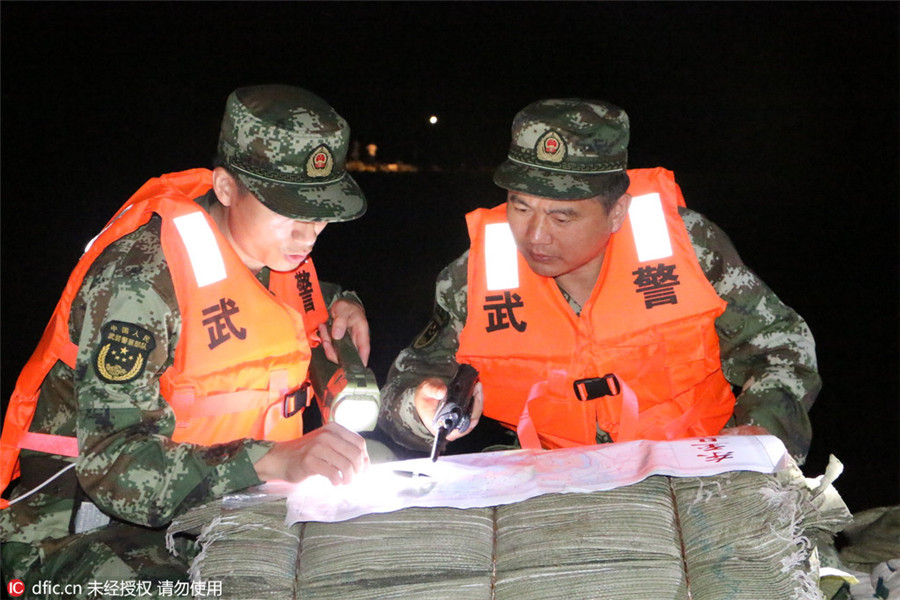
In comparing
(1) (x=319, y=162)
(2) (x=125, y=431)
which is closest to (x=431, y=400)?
(1) (x=319, y=162)

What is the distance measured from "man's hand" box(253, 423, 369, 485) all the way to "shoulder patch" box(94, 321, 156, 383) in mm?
345

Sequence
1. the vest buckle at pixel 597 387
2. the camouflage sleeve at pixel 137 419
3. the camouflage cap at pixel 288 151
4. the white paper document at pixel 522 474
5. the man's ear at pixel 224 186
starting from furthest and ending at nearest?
the vest buckle at pixel 597 387 < the man's ear at pixel 224 186 < the camouflage cap at pixel 288 151 < the camouflage sleeve at pixel 137 419 < the white paper document at pixel 522 474

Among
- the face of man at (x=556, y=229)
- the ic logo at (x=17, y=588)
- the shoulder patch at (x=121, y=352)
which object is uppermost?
the face of man at (x=556, y=229)

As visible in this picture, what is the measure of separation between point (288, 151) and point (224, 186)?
225mm

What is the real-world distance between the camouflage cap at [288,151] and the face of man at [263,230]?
0.06 metres

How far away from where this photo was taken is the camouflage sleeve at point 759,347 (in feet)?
8.93

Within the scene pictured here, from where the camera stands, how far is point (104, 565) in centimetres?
229

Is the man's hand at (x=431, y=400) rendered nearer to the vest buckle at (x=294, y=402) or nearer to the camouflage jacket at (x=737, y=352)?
the camouflage jacket at (x=737, y=352)

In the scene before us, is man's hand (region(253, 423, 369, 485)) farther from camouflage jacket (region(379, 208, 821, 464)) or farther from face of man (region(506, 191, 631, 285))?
face of man (region(506, 191, 631, 285))

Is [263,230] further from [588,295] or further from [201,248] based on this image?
[588,295]

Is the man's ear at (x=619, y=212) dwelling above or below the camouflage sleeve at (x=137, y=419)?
above

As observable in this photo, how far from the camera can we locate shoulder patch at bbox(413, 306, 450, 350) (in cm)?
306

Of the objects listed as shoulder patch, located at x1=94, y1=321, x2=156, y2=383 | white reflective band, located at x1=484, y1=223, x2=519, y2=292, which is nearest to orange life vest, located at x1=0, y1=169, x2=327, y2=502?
shoulder patch, located at x1=94, y1=321, x2=156, y2=383

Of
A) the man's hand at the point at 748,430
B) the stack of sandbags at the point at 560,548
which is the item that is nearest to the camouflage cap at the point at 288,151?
the stack of sandbags at the point at 560,548
